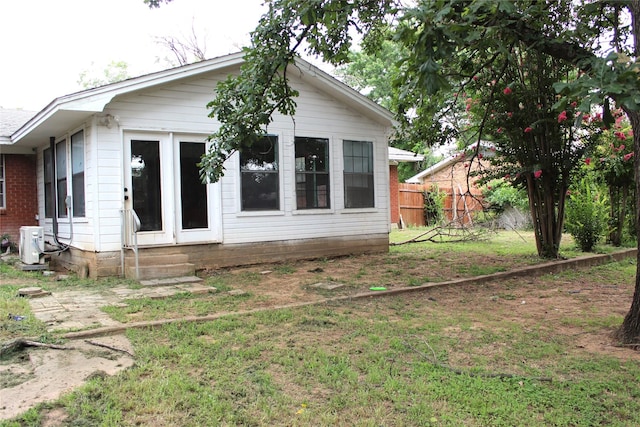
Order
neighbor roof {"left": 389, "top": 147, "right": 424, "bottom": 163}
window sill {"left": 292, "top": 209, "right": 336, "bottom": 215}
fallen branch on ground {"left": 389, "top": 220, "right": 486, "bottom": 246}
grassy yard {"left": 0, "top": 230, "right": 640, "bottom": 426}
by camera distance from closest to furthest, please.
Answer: grassy yard {"left": 0, "top": 230, "right": 640, "bottom": 426}, window sill {"left": 292, "top": 209, "right": 336, "bottom": 215}, fallen branch on ground {"left": 389, "top": 220, "right": 486, "bottom": 246}, neighbor roof {"left": 389, "top": 147, "right": 424, "bottom": 163}

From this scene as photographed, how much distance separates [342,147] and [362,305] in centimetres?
515

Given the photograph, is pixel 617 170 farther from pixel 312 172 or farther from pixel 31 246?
pixel 31 246

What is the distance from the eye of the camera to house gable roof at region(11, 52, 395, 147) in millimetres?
7180

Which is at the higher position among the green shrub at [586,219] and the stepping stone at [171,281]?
the green shrub at [586,219]

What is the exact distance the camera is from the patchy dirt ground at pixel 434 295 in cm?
350

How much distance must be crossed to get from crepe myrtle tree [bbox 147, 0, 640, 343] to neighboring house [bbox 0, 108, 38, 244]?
557 cm

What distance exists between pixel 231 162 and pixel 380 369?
6.02 meters

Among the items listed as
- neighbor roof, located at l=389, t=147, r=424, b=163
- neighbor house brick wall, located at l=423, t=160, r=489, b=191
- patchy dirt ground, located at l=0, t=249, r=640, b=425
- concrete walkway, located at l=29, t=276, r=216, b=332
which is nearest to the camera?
patchy dirt ground, located at l=0, t=249, r=640, b=425

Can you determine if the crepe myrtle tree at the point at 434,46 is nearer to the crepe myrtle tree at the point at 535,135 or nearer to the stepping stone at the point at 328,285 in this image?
the crepe myrtle tree at the point at 535,135

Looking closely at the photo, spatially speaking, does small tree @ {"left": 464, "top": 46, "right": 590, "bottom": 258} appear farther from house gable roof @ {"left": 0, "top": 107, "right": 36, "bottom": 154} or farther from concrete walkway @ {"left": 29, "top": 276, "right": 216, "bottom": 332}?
house gable roof @ {"left": 0, "top": 107, "right": 36, "bottom": 154}

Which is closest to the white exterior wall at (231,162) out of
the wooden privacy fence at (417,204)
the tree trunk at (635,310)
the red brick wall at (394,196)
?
the tree trunk at (635,310)

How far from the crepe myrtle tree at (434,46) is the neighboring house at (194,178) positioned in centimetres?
187

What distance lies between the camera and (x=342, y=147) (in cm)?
1019

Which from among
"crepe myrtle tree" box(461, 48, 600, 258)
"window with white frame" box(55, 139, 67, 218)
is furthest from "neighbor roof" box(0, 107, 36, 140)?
"crepe myrtle tree" box(461, 48, 600, 258)
